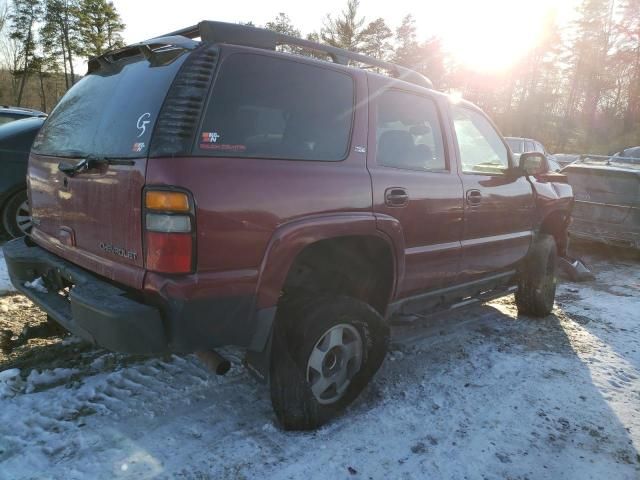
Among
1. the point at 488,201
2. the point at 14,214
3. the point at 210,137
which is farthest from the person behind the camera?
the point at 14,214

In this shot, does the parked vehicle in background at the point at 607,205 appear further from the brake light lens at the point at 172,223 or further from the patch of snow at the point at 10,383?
the patch of snow at the point at 10,383

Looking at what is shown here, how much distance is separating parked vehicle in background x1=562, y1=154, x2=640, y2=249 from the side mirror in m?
4.25

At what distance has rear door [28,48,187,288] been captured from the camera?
2.18 meters

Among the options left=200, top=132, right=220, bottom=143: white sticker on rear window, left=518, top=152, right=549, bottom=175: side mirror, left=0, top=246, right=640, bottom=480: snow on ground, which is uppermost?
left=200, top=132, right=220, bottom=143: white sticker on rear window

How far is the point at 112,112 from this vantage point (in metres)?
2.48

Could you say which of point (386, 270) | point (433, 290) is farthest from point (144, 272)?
point (433, 290)

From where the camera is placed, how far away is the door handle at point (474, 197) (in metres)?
3.52

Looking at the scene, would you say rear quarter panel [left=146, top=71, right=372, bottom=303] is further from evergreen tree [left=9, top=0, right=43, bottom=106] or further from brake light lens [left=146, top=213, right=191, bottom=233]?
evergreen tree [left=9, top=0, right=43, bottom=106]

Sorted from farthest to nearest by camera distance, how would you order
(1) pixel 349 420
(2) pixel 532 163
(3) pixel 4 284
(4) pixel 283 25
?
(4) pixel 283 25
(3) pixel 4 284
(2) pixel 532 163
(1) pixel 349 420

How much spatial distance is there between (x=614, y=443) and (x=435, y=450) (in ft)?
3.62

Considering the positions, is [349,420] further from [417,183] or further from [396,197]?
[417,183]

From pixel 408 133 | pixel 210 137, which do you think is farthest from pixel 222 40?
pixel 408 133

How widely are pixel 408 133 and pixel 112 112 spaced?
186 centimetres

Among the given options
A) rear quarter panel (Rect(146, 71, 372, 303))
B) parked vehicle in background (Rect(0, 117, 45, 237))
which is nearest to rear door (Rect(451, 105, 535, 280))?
rear quarter panel (Rect(146, 71, 372, 303))
